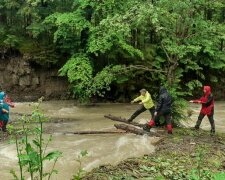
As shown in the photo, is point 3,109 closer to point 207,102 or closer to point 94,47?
point 94,47

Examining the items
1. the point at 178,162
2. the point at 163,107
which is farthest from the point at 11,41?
the point at 178,162

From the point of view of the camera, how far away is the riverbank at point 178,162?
8.67m

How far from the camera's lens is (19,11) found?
22812mm

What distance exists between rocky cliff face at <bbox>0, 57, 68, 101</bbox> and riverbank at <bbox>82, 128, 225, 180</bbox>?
1072cm

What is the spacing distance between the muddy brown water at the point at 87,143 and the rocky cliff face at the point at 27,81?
282cm

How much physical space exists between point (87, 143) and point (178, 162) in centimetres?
375

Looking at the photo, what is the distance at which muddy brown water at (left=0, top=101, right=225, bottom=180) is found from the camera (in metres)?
10.7

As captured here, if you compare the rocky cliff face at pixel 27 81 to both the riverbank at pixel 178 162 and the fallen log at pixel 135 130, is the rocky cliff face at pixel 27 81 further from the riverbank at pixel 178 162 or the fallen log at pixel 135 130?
the riverbank at pixel 178 162

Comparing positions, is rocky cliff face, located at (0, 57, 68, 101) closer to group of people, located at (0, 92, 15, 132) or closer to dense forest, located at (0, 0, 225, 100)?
dense forest, located at (0, 0, 225, 100)

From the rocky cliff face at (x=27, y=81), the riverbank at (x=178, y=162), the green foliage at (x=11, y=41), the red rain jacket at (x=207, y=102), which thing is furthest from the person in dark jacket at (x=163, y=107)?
the green foliage at (x=11, y=41)

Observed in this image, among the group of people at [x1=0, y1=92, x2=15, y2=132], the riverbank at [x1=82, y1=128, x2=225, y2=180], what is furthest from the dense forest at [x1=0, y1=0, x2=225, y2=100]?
the group of people at [x1=0, y1=92, x2=15, y2=132]

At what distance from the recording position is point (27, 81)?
74.1ft

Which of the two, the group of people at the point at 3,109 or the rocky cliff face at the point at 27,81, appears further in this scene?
the rocky cliff face at the point at 27,81

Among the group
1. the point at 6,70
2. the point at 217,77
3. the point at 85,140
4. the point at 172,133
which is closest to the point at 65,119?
the point at 85,140
